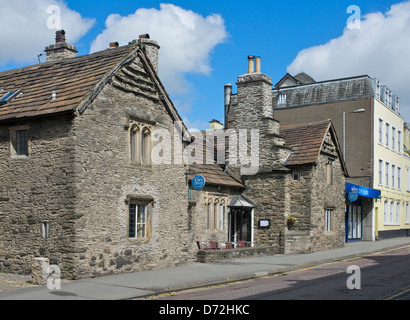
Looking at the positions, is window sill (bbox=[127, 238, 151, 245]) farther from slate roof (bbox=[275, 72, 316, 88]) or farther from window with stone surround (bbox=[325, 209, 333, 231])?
slate roof (bbox=[275, 72, 316, 88])

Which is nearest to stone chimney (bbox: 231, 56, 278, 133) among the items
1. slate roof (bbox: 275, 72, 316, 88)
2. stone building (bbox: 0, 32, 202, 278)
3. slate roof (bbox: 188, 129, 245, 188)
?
slate roof (bbox: 188, 129, 245, 188)

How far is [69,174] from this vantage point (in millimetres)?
15688

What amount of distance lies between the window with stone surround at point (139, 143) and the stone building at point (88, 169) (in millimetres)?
35

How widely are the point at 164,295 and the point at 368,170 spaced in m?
28.1

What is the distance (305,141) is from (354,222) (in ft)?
41.3

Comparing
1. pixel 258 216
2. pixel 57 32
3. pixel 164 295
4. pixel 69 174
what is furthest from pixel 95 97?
pixel 258 216

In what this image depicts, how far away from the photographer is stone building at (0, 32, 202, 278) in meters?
15.8

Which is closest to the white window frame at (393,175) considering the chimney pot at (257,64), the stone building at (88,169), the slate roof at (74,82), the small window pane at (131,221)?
the chimney pot at (257,64)

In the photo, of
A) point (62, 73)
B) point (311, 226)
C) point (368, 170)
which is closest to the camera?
point (62, 73)

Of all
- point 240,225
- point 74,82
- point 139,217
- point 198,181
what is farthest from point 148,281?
point 240,225

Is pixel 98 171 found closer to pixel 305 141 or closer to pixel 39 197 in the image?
pixel 39 197

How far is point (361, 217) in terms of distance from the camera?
38500mm

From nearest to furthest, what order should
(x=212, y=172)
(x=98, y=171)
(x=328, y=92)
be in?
(x=98, y=171), (x=212, y=172), (x=328, y=92)
